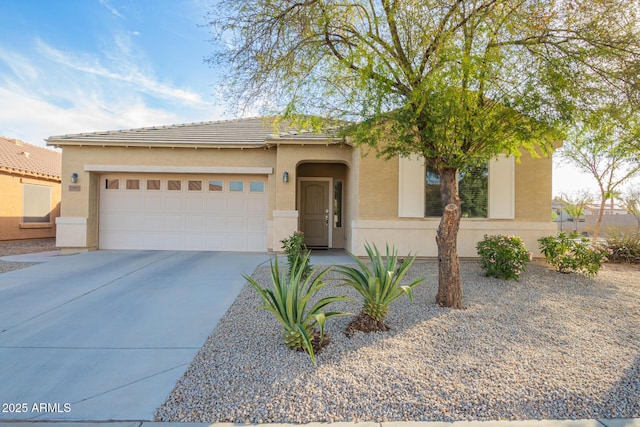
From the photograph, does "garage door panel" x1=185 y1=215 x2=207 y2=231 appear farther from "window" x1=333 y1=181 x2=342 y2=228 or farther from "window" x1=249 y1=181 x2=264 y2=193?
"window" x1=333 y1=181 x2=342 y2=228

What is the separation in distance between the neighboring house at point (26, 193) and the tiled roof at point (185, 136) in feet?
18.5

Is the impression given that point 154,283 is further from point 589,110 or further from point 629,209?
point 629,209

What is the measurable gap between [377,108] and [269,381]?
3923mm

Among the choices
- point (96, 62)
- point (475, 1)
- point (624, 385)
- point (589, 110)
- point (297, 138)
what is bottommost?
point (624, 385)

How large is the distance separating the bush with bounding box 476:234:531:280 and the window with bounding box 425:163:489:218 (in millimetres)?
1829

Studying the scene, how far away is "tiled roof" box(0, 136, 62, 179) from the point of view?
1402 centimetres

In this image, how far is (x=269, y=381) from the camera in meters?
3.17

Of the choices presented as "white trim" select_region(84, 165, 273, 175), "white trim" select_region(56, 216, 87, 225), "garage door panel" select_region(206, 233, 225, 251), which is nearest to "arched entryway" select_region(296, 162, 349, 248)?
"white trim" select_region(84, 165, 273, 175)

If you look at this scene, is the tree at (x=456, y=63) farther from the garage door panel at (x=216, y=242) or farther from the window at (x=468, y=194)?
the garage door panel at (x=216, y=242)

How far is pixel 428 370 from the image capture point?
3408mm

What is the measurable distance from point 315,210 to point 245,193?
2.67m

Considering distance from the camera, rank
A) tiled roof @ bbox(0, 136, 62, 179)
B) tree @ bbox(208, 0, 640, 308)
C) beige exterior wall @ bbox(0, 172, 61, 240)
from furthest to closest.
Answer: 1. tiled roof @ bbox(0, 136, 62, 179)
2. beige exterior wall @ bbox(0, 172, 61, 240)
3. tree @ bbox(208, 0, 640, 308)

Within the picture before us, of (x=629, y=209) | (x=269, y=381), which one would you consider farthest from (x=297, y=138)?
(x=629, y=209)

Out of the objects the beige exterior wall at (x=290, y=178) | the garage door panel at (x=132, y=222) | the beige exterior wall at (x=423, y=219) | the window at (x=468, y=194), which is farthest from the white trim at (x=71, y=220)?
the window at (x=468, y=194)
